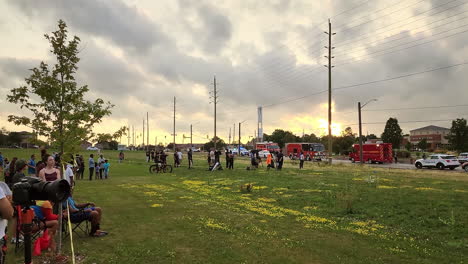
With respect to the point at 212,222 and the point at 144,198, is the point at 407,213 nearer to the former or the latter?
the point at 212,222

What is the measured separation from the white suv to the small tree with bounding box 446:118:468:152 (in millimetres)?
42712

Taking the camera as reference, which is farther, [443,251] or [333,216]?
[333,216]

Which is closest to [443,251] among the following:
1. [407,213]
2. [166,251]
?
[407,213]

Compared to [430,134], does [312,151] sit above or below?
below

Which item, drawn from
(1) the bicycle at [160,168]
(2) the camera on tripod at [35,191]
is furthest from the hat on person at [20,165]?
(1) the bicycle at [160,168]

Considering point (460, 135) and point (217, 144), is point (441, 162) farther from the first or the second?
point (217, 144)

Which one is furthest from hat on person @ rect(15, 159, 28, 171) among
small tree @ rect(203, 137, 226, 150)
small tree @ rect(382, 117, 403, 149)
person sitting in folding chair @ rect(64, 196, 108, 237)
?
small tree @ rect(203, 137, 226, 150)

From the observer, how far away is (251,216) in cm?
1089

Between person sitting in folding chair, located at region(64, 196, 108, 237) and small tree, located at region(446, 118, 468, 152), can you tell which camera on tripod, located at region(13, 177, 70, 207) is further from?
small tree, located at region(446, 118, 468, 152)

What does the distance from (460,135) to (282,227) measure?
79768mm

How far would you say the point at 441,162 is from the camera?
120ft

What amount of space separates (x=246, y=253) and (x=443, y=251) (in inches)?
186

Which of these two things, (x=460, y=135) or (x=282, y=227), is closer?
(x=282, y=227)

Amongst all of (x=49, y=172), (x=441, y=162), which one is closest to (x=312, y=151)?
(x=441, y=162)
